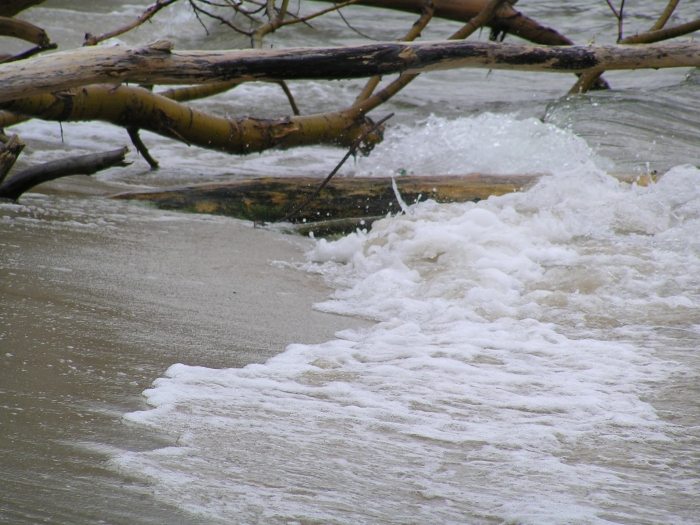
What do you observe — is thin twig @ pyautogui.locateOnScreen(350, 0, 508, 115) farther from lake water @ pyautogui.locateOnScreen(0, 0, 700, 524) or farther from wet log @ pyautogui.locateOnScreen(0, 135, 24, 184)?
wet log @ pyautogui.locateOnScreen(0, 135, 24, 184)

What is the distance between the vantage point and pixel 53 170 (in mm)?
5602

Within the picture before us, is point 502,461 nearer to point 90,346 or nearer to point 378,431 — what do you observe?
point 378,431

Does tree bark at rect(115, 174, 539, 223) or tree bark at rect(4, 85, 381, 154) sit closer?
tree bark at rect(4, 85, 381, 154)

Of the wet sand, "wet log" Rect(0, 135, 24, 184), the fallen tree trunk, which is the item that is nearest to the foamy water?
the wet sand

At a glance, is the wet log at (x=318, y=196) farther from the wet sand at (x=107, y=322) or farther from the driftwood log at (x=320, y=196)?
the wet sand at (x=107, y=322)

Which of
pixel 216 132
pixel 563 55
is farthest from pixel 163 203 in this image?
pixel 563 55

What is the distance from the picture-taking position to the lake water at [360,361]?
2283mm

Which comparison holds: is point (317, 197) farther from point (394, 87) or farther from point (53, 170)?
point (53, 170)

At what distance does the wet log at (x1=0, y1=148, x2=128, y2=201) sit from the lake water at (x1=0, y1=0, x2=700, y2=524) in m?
0.17

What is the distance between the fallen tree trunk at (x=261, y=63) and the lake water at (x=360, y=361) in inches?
34.5

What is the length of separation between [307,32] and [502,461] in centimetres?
1428

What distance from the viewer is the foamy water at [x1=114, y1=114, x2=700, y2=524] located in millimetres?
2311

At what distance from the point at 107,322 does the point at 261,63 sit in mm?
1244

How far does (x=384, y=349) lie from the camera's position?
3672mm
